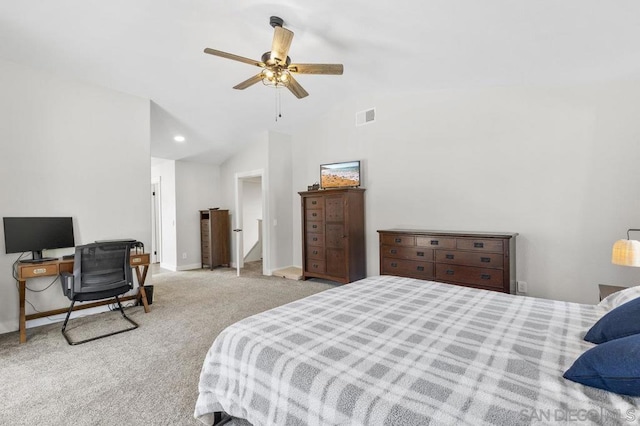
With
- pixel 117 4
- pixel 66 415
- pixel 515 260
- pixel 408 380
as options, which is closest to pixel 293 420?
pixel 408 380

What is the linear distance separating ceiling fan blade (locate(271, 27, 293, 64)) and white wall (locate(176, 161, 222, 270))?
4405mm

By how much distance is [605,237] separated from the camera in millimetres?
3098

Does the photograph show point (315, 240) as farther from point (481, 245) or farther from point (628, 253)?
point (628, 253)

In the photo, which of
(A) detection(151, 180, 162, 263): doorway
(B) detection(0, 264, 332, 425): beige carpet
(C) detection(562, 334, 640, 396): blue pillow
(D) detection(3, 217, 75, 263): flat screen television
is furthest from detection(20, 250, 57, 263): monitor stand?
(C) detection(562, 334, 640, 396): blue pillow

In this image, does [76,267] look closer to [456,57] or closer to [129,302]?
[129,302]

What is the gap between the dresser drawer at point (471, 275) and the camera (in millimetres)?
3285

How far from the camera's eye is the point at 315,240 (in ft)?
16.3

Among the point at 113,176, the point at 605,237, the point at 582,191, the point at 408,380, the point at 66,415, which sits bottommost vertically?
the point at 66,415

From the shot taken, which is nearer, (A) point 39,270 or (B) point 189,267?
(A) point 39,270

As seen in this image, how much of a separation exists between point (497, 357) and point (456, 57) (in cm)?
293

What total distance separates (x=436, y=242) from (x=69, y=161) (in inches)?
172

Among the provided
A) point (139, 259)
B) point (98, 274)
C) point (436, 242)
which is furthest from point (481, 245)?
point (98, 274)

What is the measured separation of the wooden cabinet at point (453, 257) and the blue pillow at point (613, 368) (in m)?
2.48

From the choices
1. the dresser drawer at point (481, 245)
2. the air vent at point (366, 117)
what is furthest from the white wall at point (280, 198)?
the dresser drawer at point (481, 245)
